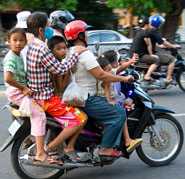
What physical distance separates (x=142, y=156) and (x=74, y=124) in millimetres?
1106

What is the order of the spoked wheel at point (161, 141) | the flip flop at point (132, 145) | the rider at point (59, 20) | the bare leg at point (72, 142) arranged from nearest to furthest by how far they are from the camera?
the bare leg at point (72, 142), the flip flop at point (132, 145), the spoked wheel at point (161, 141), the rider at point (59, 20)

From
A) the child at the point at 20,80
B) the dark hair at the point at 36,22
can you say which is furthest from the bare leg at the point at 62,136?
the dark hair at the point at 36,22

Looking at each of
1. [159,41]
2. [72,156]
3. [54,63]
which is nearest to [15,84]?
[54,63]

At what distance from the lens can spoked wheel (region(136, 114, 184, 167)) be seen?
6.25 m

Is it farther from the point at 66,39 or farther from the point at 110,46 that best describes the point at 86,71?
the point at 110,46

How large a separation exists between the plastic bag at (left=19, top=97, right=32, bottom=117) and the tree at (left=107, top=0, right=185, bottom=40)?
17.7 metres

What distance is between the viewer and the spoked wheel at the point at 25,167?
5586mm

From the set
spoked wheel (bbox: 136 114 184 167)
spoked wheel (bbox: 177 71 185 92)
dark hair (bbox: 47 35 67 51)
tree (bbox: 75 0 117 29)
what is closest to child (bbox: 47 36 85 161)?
dark hair (bbox: 47 35 67 51)

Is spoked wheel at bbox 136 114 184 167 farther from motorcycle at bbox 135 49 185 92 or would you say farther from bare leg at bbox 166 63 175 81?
bare leg at bbox 166 63 175 81

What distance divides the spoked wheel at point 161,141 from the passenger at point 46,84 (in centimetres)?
98

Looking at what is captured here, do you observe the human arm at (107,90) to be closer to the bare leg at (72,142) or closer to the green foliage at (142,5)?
the bare leg at (72,142)

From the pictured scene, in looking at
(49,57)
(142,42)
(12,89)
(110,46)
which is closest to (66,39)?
(49,57)

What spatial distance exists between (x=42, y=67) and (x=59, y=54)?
9.2 inches

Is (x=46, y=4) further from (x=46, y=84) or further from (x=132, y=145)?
(x=46, y=84)
